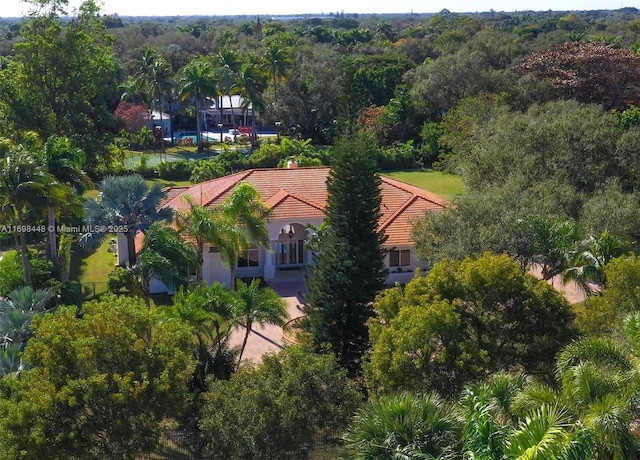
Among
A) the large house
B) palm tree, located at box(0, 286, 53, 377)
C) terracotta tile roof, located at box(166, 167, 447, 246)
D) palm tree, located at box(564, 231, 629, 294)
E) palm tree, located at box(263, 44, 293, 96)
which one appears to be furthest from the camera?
palm tree, located at box(263, 44, 293, 96)

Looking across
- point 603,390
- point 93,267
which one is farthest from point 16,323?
point 603,390

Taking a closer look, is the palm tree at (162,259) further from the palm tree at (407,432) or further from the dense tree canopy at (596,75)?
the dense tree canopy at (596,75)

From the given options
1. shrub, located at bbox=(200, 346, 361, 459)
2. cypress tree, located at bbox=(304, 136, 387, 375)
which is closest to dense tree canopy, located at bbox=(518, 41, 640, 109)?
cypress tree, located at bbox=(304, 136, 387, 375)

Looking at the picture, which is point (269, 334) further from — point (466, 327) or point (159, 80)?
point (159, 80)

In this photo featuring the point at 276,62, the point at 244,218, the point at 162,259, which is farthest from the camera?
the point at 276,62

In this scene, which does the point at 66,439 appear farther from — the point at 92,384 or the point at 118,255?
the point at 118,255

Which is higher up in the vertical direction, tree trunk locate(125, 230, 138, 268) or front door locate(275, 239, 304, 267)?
tree trunk locate(125, 230, 138, 268)

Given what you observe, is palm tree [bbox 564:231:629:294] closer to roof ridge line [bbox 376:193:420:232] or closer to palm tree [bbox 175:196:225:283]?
roof ridge line [bbox 376:193:420:232]
